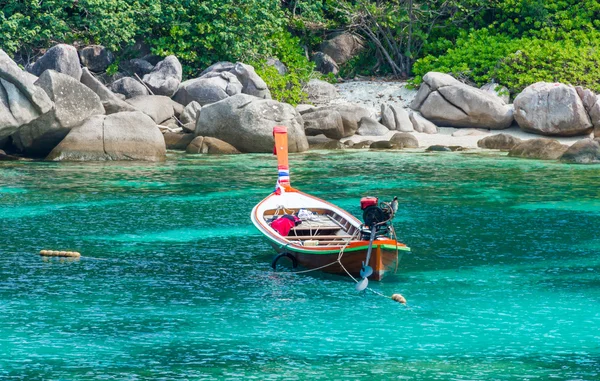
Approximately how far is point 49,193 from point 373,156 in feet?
38.9

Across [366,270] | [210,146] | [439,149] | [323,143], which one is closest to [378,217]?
[366,270]

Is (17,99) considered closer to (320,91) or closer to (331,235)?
(320,91)

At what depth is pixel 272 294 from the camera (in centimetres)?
1292

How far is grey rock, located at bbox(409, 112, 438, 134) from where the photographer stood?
3475cm

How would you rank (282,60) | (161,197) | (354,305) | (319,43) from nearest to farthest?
(354,305), (161,197), (282,60), (319,43)

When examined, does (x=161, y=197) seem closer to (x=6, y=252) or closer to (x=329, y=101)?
(x=6, y=252)

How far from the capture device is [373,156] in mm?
30719

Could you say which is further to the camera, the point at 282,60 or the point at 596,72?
the point at 282,60

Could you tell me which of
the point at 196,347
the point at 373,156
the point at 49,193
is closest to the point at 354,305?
the point at 196,347

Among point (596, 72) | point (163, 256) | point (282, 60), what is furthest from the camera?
point (282, 60)

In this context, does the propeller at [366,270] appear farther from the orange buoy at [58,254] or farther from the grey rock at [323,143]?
the grey rock at [323,143]

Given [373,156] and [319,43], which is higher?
[319,43]

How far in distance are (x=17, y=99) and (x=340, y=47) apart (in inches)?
710

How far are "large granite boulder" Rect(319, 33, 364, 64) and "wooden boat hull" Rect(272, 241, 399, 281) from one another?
28616mm
